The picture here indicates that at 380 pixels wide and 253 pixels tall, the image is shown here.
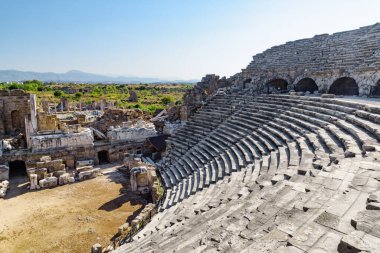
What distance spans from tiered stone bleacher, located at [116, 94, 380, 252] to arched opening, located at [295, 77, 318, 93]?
4.58 meters

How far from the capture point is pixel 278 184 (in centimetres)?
707

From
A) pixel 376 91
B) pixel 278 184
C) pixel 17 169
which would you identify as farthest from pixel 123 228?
pixel 376 91

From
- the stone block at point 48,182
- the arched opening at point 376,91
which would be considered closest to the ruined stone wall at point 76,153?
the stone block at point 48,182

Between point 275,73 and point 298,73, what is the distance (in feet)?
6.51

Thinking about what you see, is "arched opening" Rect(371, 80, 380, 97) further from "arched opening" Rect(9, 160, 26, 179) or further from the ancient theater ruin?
"arched opening" Rect(9, 160, 26, 179)

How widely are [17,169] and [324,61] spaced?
70.3 feet

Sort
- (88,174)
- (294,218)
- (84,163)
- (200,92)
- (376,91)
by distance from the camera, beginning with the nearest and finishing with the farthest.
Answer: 1. (294,218)
2. (376,91)
3. (88,174)
4. (84,163)
5. (200,92)

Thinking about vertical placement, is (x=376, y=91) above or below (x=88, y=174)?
above

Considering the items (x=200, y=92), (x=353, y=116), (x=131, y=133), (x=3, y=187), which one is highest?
(x=200, y=92)

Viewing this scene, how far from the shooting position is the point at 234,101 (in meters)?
19.9

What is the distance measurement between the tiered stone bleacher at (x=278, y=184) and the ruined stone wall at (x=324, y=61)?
11.6ft

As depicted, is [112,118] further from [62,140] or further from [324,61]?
[324,61]

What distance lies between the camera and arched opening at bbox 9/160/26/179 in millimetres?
18722

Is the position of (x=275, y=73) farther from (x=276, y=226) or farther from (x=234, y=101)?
(x=276, y=226)
